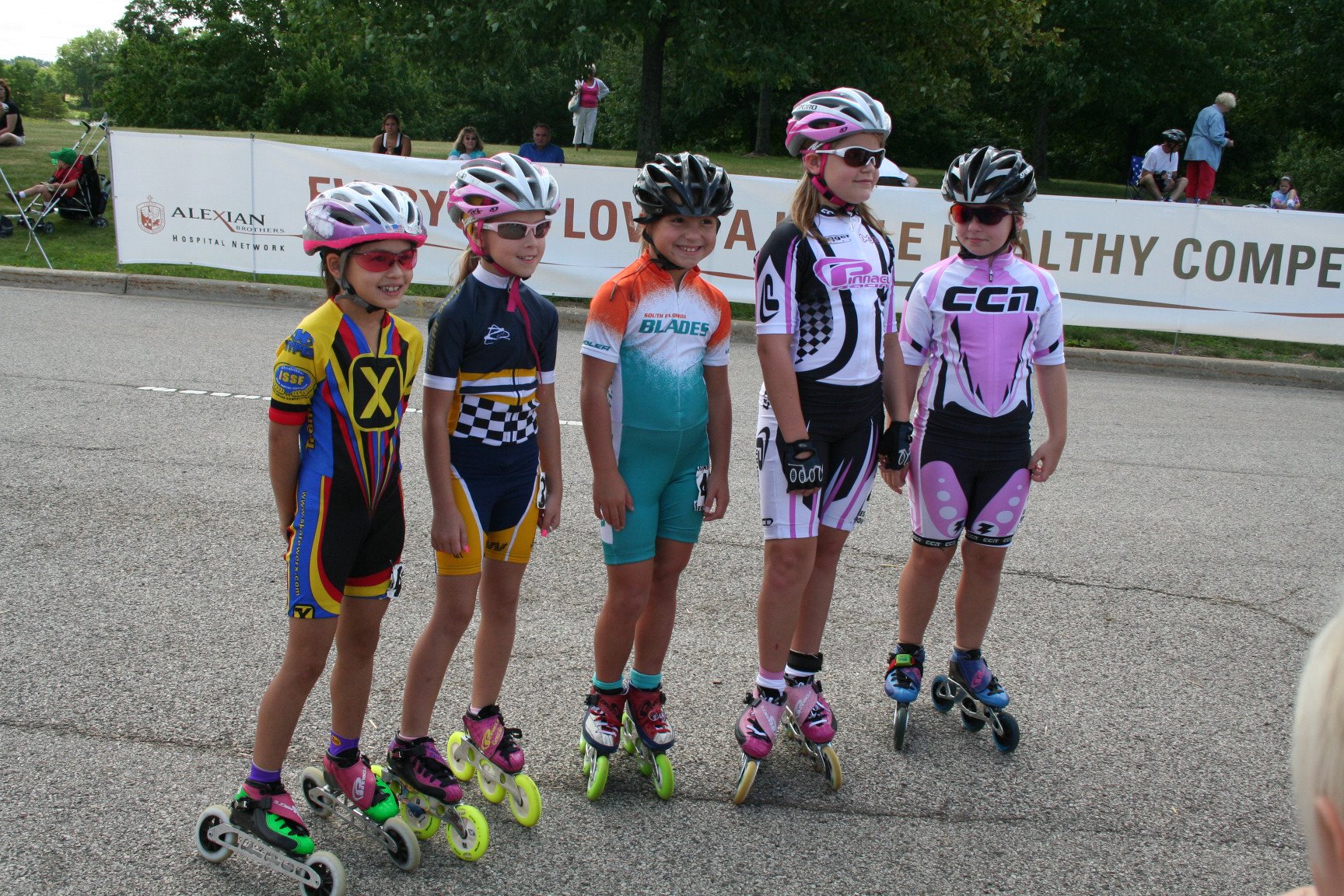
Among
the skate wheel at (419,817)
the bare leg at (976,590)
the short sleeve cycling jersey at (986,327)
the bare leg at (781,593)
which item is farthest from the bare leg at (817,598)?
the skate wheel at (419,817)

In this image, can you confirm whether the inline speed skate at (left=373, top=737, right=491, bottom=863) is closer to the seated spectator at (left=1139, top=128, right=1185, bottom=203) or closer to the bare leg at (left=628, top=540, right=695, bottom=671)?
the bare leg at (left=628, top=540, right=695, bottom=671)

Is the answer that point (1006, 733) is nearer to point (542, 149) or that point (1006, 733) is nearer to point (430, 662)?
point (430, 662)

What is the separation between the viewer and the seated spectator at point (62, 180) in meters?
16.1

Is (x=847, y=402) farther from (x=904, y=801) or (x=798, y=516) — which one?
(x=904, y=801)

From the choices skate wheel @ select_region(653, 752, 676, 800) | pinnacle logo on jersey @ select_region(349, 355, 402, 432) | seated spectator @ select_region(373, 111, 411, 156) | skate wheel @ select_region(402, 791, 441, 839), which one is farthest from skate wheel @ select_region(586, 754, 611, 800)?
seated spectator @ select_region(373, 111, 411, 156)

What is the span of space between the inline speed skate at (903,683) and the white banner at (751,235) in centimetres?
868

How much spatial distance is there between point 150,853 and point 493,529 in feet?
4.44

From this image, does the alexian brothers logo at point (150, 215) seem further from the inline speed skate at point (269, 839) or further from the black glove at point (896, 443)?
the black glove at point (896, 443)

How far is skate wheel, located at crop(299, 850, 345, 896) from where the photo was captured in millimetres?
3006

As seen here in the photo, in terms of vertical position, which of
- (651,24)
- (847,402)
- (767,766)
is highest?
(651,24)

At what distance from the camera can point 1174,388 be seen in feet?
36.8

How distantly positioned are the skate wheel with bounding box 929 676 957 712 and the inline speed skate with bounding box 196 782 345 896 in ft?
7.67

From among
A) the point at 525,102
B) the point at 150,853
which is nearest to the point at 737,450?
the point at 150,853

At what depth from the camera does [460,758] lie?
367 cm
